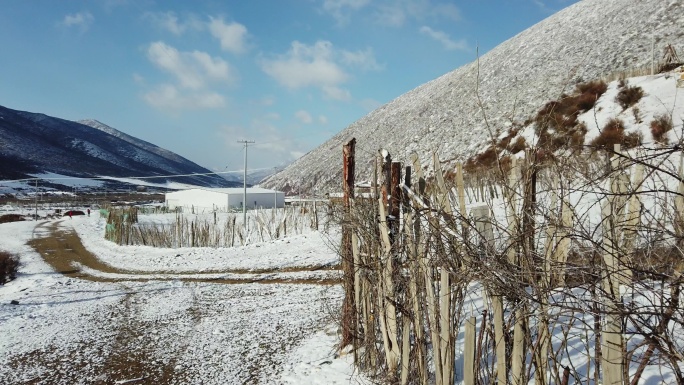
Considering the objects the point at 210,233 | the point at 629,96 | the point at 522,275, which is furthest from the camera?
the point at 629,96

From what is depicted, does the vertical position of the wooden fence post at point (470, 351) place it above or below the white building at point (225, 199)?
below

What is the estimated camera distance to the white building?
46.2 meters

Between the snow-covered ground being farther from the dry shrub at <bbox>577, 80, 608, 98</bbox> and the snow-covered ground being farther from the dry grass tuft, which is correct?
the dry shrub at <bbox>577, 80, 608, 98</bbox>

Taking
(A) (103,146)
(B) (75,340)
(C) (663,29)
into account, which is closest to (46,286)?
(B) (75,340)

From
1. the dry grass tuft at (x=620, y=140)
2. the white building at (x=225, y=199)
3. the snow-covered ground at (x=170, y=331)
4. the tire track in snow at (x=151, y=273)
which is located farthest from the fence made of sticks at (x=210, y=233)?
the white building at (x=225, y=199)

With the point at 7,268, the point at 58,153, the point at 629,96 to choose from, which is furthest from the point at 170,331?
the point at 58,153

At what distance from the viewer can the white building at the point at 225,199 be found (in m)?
46.2

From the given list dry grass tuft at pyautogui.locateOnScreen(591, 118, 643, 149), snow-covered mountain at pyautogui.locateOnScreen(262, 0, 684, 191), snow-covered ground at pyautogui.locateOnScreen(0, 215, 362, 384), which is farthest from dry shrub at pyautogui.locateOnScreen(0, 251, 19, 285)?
snow-covered mountain at pyautogui.locateOnScreen(262, 0, 684, 191)

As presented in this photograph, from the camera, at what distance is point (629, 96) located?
74.6ft

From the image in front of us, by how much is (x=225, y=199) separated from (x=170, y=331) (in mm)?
40054

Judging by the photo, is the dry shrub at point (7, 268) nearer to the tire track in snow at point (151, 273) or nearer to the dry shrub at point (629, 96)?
the tire track in snow at point (151, 273)

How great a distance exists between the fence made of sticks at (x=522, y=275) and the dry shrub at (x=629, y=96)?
22.1 metres

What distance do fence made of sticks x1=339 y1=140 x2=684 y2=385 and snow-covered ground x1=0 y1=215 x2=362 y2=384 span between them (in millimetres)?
1129

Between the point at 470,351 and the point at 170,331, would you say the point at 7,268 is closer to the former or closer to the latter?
the point at 170,331
